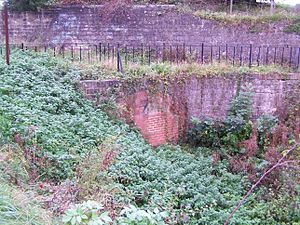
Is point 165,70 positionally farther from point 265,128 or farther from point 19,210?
point 19,210

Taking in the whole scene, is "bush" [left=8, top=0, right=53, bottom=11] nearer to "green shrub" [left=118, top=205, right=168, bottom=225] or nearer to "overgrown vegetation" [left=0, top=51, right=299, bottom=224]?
"overgrown vegetation" [left=0, top=51, right=299, bottom=224]

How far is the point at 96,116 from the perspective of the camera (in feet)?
23.1

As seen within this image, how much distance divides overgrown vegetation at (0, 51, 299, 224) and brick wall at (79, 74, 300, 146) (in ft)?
2.08

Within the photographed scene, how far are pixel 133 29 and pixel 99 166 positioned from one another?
7.79 m

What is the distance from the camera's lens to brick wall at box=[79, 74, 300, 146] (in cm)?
796

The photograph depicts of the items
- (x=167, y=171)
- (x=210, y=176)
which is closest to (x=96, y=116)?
(x=167, y=171)

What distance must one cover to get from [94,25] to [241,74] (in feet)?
18.7

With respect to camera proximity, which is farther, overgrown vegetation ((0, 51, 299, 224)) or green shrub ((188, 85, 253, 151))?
green shrub ((188, 85, 253, 151))

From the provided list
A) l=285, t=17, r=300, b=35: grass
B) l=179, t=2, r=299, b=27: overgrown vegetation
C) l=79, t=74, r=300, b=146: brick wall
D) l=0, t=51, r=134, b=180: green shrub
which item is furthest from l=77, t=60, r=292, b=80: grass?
l=179, t=2, r=299, b=27: overgrown vegetation

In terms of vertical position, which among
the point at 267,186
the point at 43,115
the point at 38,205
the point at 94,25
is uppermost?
the point at 94,25

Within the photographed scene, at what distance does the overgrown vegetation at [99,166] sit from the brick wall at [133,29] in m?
4.30

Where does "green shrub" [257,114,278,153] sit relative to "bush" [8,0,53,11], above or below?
below

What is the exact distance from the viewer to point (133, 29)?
39.0 ft

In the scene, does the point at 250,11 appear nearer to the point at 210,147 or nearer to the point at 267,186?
the point at 210,147
